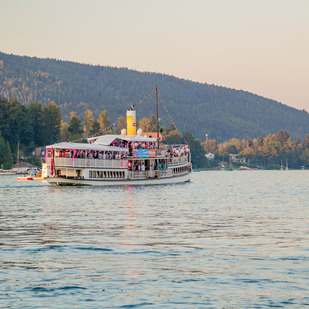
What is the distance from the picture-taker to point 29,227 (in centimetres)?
4150

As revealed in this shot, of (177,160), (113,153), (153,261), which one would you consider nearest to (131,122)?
(177,160)

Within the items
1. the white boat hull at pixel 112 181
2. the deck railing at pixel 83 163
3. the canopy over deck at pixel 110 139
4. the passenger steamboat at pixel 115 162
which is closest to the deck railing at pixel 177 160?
the passenger steamboat at pixel 115 162

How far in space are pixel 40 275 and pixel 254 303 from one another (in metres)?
8.24

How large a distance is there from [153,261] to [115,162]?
76438 mm

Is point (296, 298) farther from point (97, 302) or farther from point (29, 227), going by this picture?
point (29, 227)

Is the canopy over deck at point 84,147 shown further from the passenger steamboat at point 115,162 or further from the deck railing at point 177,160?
the deck railing at point 177,160

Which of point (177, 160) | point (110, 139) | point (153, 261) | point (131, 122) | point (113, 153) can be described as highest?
point (131, 122)

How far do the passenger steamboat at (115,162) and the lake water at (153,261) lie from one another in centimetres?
4621

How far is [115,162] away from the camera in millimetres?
103750

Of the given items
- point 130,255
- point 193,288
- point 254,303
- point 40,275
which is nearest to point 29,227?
point 130,255

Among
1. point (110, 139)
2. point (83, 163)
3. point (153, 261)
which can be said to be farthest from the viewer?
point (110, 139)

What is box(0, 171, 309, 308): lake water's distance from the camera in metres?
21.2

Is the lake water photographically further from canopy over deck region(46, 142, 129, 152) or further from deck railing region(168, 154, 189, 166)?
deck railing region(168, 154, 189, 166)

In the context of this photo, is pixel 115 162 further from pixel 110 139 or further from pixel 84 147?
pixel 84 147
